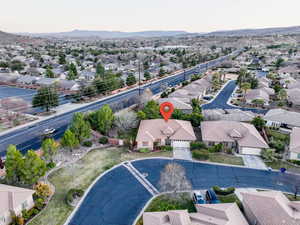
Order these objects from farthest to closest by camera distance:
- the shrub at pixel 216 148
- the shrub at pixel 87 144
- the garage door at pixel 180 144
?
the garage door at pixel 180 144 < the shrub at pixel 87 144 < the shrub at pixel 216 148

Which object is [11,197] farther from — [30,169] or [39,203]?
[30,169]

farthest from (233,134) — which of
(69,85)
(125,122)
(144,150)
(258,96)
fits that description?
(69,85)

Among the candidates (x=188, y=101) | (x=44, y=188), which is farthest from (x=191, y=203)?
(x=188, y=101)

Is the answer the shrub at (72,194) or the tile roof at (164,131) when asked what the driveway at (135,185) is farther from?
the tile roof at (164,131)

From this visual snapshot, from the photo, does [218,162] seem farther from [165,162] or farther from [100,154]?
[100,154]

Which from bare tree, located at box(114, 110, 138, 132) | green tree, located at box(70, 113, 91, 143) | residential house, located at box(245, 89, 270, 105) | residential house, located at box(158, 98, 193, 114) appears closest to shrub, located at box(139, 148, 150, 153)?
bare tree, located at box(114, 110, 138, 132)

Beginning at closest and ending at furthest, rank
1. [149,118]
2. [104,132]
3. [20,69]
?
[104,132] < [149,118] < [20,69]

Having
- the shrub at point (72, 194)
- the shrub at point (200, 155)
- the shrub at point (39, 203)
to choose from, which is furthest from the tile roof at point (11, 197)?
the shrub at point (200, 155)
